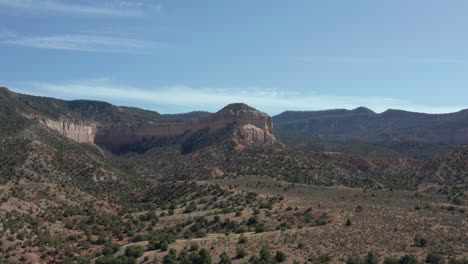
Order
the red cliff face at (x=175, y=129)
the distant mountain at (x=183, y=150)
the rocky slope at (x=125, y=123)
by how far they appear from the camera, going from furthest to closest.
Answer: the red cliff face at (x=175, y=129) → the rocky slope at (x=125, y=123) → the distant mountain at (x=183, y=150)

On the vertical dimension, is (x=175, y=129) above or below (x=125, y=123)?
below

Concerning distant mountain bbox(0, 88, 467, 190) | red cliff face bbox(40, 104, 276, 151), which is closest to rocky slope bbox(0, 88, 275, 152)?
red cliff face bbox(40, 104, 276, 151)

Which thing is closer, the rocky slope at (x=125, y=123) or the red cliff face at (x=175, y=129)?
the rocky slope at (x=125, y=123)

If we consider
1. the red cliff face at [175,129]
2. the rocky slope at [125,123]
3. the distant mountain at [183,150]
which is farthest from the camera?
the red cliff face at [175,129]

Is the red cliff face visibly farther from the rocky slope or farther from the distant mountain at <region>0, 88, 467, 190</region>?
the distant mountain at <region>0, 88, 467, 190</region>

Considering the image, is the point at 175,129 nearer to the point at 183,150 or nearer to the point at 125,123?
the point at 183,150

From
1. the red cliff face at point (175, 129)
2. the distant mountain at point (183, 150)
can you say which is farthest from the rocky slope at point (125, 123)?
the distant mountain at point (183, 150)

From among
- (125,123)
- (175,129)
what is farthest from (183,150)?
(125,123)

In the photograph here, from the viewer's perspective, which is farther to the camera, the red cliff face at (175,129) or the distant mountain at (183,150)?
the red cliff face at (175,129)

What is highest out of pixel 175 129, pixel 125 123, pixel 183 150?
pixel 125 123

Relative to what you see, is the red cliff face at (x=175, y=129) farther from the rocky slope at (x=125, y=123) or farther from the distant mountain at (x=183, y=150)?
the distant mountain at (x=183, y=150)
